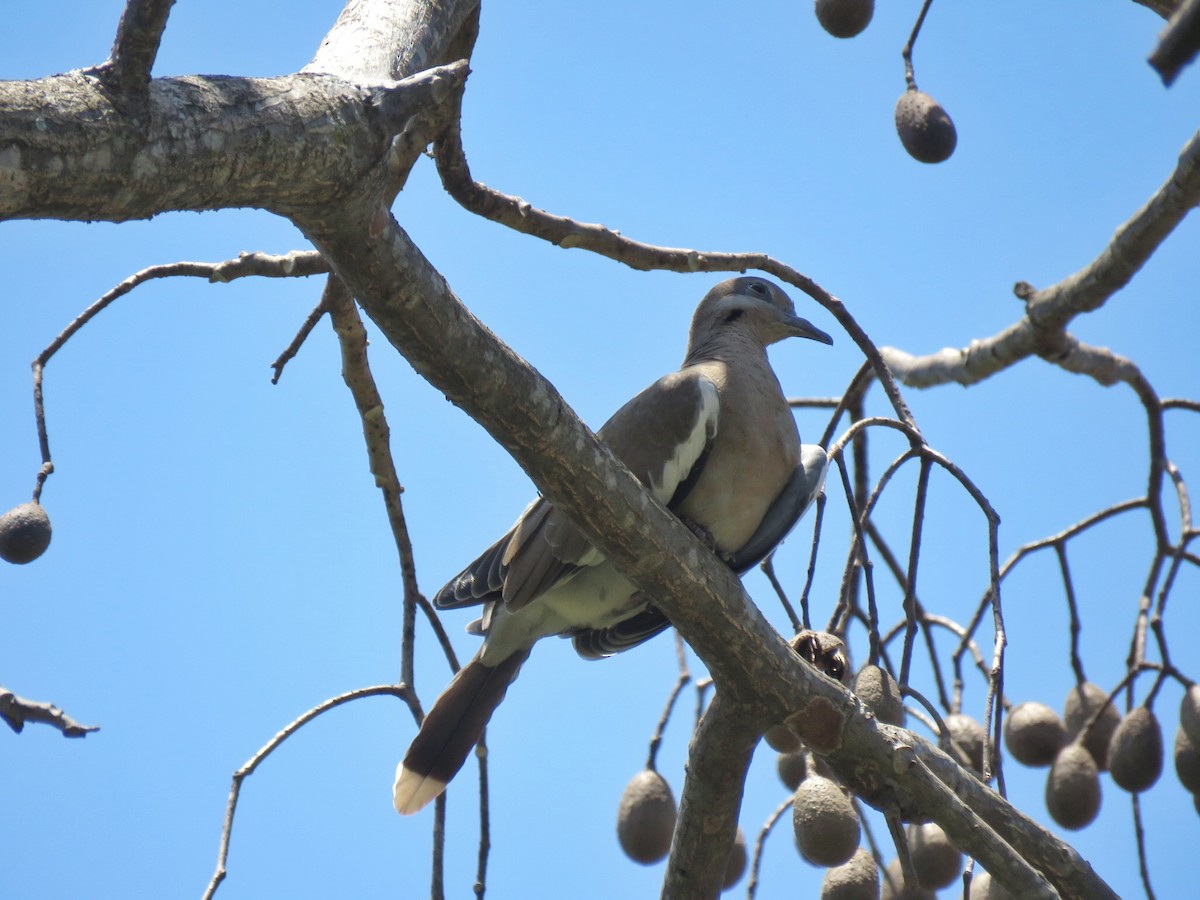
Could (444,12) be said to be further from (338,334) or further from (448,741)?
(448,741)

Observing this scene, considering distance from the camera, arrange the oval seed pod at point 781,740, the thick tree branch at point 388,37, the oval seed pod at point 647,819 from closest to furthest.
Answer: the thick tree branch at point 388,37 → the oval seed pod at point 781,740 → the oval seed pod at point 647,819

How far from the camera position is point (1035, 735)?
342cm

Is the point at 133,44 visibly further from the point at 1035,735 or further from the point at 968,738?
the point at 1035,735

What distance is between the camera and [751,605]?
2594 mm

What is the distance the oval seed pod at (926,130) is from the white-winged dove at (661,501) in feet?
2.77

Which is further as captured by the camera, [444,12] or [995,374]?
[995,374]

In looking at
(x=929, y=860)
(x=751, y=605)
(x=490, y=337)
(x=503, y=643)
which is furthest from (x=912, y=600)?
(x=503, y=643)

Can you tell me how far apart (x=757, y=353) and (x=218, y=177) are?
8.66ft

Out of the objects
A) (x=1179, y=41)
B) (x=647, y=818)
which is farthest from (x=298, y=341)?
(x=1179, y=41)

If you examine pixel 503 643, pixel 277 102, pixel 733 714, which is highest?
pixel 503 643

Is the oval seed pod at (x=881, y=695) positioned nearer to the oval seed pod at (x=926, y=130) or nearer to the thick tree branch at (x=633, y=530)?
the thick tree branch at (x=633, y=530)

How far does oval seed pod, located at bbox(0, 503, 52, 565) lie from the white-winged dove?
1.08 m

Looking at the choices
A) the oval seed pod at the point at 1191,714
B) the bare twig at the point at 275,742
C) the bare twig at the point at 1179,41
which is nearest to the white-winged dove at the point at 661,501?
the bare twig at the point at 275,742

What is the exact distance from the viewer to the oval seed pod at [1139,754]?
3.18 m
